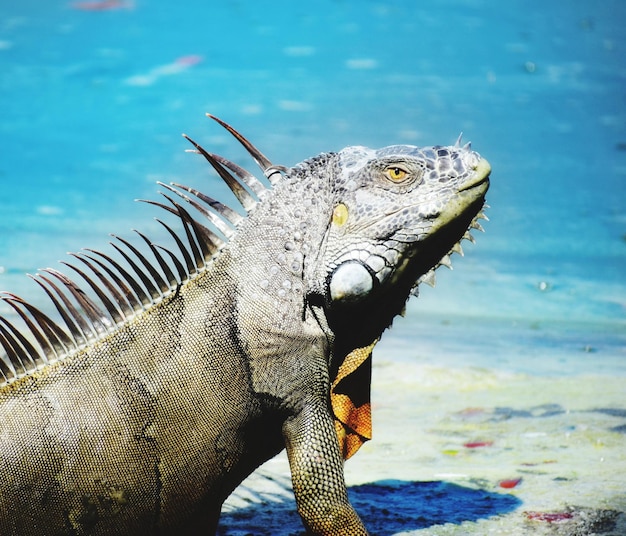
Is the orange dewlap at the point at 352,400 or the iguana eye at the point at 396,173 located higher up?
the iguana eye at the point at 396,173

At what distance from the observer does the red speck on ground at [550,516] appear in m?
4.07

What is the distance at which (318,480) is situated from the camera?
3.29 metres

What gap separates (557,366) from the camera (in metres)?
8.03

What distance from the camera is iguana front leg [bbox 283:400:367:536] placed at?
3287 millimetres

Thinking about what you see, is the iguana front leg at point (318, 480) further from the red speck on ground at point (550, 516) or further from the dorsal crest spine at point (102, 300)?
the red speck on ground at point (550, 516)

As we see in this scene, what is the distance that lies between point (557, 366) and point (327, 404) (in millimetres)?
5041

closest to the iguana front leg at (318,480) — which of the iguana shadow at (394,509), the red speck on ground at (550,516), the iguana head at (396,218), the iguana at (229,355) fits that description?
the iguana at (229,355)

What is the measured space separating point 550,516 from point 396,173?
1759mm

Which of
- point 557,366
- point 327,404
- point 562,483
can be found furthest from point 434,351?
point 327,404

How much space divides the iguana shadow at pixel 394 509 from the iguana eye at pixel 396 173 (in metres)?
1.62

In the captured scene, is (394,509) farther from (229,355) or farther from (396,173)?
(396,173)

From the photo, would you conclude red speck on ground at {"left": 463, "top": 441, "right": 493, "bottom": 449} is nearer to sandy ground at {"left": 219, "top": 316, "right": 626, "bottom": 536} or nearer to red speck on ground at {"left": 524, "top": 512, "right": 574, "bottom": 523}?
sandy ground at {"left": 219, "top": 316, "right": 626, "bottom": 536}

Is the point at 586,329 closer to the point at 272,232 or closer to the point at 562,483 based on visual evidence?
the point at 562,483

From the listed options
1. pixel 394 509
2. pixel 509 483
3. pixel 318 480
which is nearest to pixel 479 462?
pixel 509 483
